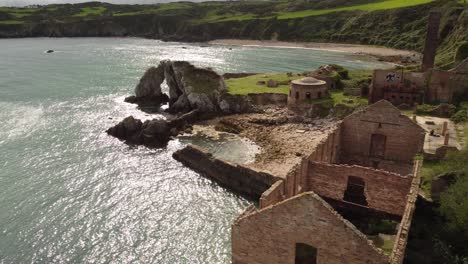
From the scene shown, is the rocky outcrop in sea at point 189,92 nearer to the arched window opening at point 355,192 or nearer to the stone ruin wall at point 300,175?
the stone ruin wall at point 300,175

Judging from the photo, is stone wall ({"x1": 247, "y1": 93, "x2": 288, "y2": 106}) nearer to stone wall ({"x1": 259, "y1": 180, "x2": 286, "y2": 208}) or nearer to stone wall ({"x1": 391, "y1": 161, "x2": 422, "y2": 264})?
stone wall ({"x1": 391, "y1": 161, "x2": 422, "y2": 264})

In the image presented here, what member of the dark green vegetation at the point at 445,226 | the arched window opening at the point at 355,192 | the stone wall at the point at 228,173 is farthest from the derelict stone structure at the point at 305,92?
the arched window opening at the point at 355,192

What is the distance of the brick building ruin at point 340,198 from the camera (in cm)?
1560

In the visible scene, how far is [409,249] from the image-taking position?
24062 mm

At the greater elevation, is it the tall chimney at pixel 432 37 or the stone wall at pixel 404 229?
the tall chimney at pixel 432 37

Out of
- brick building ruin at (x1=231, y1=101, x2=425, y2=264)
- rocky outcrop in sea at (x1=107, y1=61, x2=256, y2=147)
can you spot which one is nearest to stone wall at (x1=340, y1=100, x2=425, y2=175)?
brick building ruin at (x1=231, y1=101, x2=425, y2=264)

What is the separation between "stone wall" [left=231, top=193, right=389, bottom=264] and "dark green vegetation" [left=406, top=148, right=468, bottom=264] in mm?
9243

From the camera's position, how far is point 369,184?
2505 centimetres

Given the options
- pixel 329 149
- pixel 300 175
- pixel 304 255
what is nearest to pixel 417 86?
pixel 329 149

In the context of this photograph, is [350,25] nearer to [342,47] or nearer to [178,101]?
[342,47]

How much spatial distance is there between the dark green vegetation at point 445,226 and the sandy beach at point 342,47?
96366 millimetres

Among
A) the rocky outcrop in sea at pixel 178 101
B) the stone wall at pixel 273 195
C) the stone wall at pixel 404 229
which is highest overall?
the stone wall at pixel 273 195

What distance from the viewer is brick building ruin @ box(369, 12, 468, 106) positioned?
5431 cm

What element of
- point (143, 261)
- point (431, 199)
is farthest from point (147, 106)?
point (431, 199)
